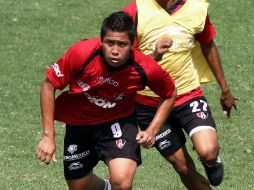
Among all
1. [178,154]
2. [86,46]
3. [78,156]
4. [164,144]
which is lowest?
[178,154]

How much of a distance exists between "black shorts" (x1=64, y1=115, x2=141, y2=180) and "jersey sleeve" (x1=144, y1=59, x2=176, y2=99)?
37 cm

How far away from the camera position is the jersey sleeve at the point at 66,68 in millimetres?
7129

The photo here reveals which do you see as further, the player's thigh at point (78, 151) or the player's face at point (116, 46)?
the player's thigh at point (78, 151)

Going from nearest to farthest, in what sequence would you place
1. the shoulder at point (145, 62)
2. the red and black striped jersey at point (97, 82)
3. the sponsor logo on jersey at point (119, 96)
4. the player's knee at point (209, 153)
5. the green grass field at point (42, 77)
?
the red and black striped jersey at point (97, 82) < the shoulder at point (145, 62) < the sponsor logo on jersey at point (119, 96) < the player's knee at point (209, 153) < the green grass field at point (42, 77)

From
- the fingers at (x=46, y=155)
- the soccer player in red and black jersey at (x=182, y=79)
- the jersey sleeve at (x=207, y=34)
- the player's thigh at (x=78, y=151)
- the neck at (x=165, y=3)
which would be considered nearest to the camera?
the fingers at (x=46, y=155)

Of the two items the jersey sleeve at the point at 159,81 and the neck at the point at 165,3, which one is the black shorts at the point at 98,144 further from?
the neck at the point at 165,3

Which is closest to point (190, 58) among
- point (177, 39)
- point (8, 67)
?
point (177, 39)

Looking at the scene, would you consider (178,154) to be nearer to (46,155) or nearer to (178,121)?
(178,121)

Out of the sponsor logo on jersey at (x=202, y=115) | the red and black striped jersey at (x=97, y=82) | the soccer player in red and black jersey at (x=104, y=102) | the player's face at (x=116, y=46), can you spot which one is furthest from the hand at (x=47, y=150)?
the sponsor logo on jersey at (x=202, y=115)

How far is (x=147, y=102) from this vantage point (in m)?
8.32

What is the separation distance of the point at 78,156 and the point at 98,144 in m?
0.20

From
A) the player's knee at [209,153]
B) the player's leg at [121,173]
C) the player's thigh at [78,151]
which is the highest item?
the player's leg at [121,173]

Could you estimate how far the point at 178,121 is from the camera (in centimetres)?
833

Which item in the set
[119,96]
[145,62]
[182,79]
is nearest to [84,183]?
[119,96]
